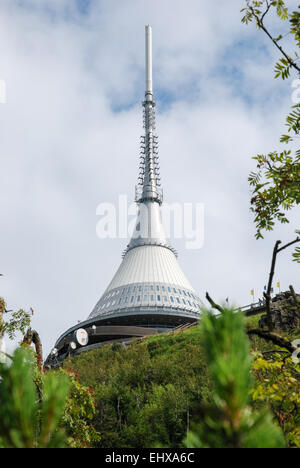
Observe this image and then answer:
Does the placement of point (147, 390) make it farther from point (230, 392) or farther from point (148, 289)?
point (148, 289)

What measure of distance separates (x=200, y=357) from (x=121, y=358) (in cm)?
1065

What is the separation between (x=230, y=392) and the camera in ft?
5.06

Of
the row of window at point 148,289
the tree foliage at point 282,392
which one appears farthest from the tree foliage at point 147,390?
the row of window at point 148,289

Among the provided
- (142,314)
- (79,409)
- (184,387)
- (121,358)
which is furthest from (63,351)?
(79,409)

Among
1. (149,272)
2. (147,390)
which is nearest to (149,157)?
(149,272)

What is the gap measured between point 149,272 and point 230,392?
8214 centimetres

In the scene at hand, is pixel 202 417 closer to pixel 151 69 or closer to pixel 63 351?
pixel 63 351

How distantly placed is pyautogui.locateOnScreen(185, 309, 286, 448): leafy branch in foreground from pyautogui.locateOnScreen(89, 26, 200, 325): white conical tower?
230ft

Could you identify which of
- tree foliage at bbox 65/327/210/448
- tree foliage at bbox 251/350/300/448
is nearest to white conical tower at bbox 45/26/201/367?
tree foliage at bbox 65/327/210/448

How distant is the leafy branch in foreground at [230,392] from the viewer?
1516 millimetres

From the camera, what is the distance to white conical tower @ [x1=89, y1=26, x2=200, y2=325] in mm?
73562

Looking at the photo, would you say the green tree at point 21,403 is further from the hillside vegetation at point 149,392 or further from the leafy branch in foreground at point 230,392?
the hillside vegetation at point 149,392

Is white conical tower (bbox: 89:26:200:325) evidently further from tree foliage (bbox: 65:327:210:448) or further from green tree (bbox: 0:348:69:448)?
green tree (bbox: 0:348:69:448)
